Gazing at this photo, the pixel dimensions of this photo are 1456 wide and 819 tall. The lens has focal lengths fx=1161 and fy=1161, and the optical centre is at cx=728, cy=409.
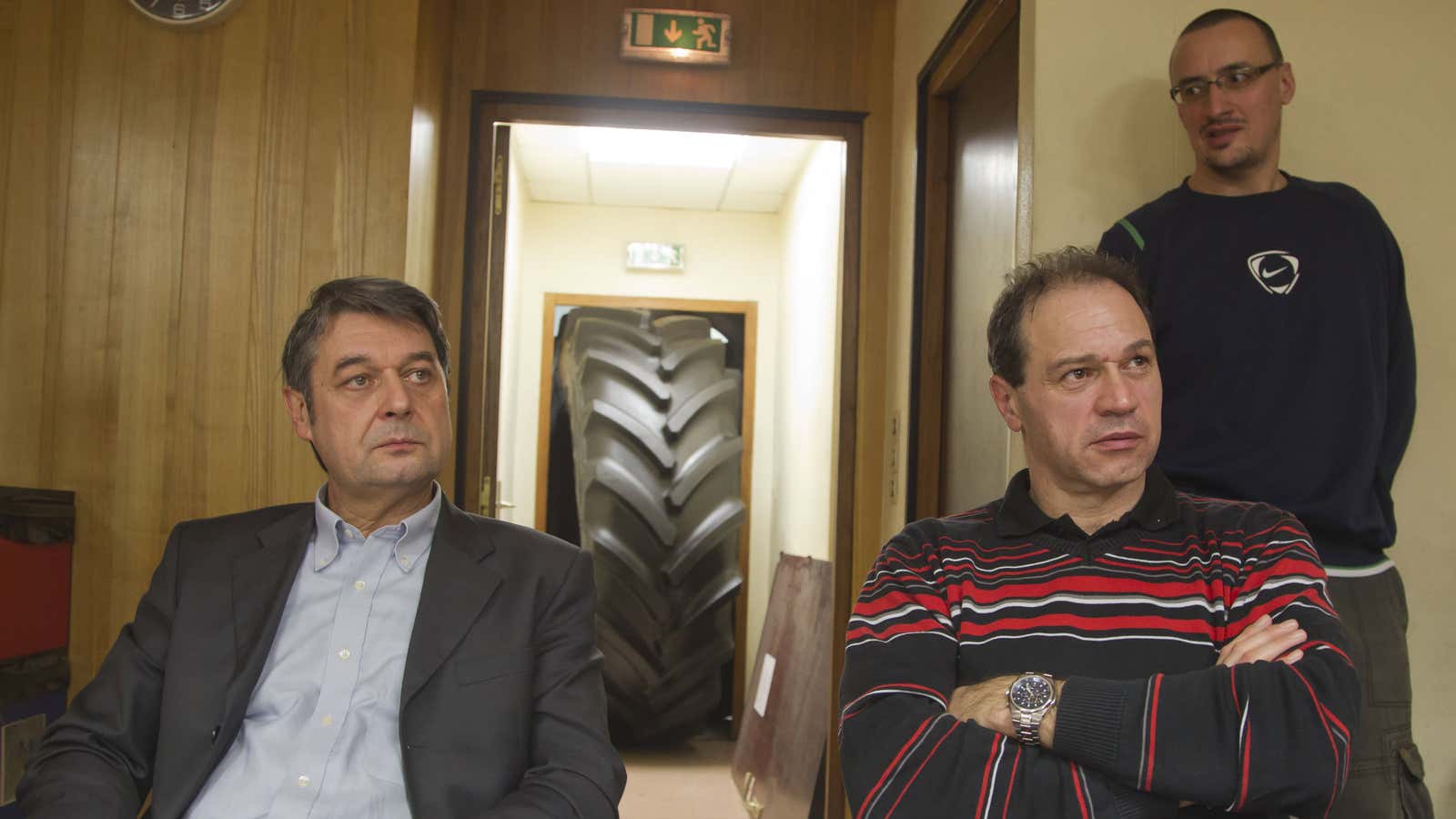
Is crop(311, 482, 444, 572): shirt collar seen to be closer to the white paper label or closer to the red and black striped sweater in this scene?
the red and black striped sweater

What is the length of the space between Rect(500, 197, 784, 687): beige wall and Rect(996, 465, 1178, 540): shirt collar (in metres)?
4.07

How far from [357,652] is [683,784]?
284cm

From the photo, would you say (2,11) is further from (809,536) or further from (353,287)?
(809,536)

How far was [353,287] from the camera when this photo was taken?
179cm


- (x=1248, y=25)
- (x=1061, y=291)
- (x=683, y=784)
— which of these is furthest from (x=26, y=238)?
(x=683, y=784)

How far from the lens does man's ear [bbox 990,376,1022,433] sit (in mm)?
1647

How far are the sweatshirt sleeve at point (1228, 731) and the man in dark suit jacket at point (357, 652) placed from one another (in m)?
0.67

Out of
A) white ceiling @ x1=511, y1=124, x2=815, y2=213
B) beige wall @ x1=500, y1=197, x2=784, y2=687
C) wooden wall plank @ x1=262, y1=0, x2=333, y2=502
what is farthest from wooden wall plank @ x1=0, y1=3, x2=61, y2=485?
beige wall @ x1=500, y1=197, x2=784, y2=687

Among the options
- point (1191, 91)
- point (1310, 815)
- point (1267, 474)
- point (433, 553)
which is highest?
point (1191, 91)

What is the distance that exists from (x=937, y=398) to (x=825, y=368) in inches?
40.2

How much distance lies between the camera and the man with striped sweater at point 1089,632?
125 centimetres

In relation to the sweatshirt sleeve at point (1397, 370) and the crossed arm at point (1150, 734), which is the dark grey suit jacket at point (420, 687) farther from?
the sweatshirt sleeve at point (1397, 370)

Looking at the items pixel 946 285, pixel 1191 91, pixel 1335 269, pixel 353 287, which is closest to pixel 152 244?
pixel 353 287

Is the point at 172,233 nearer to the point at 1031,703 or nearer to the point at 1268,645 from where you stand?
the point at 1031,703
